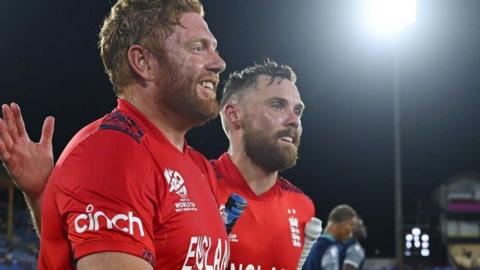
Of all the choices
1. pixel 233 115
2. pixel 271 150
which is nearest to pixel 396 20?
pixel 233 115

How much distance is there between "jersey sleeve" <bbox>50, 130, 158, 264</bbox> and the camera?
6.76 ft

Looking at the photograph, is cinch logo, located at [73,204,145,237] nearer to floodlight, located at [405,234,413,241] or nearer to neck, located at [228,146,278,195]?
neck, located at [228,146,278,195]

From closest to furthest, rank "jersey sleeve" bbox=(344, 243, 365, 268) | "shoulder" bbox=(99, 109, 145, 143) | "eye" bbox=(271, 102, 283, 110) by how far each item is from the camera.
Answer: "shoulder" bbox=(99, 109, 145, 143) < "eye" bbox=(271, 102, 283, 110) < "jersey sleeve" bbox=(344, 243, 365, 268)

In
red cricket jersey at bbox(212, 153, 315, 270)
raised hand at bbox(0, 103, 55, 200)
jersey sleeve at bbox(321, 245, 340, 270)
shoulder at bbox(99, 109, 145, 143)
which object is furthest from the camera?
jersey sleeve at bbox(321, 245, 340, 270)

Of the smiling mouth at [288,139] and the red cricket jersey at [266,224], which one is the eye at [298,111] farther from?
the red cricket jersey at [266,224]

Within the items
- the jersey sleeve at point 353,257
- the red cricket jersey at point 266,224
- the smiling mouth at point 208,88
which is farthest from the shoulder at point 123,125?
the jersey sleeve at point 353,257

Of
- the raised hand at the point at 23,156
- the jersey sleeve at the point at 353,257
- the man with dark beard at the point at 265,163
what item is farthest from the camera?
the jersey sleeve at the point at 353,257

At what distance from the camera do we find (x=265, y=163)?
4219 millimetres

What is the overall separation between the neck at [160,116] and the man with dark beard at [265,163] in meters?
1.37

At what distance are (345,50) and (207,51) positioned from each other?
17.0 metres

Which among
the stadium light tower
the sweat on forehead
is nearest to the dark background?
the stadium light tower

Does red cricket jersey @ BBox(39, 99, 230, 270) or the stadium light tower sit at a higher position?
the stadium light tower

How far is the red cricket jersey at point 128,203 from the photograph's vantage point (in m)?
2.08

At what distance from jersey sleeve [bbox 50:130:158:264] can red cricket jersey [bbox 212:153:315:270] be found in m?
1.66
